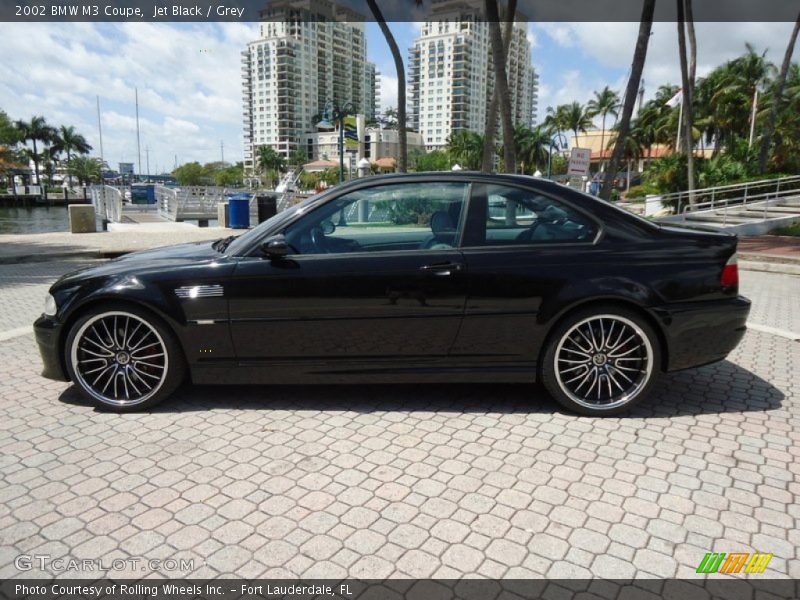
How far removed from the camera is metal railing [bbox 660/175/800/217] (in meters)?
21.2

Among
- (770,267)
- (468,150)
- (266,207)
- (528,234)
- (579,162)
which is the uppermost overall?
(468,150)

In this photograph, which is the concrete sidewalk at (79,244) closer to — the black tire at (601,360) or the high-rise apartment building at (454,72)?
the black tire at (601,360)

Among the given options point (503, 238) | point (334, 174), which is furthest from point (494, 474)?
point (334, 174)

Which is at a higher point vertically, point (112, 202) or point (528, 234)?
point (112, 202)

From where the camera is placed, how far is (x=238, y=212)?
19.4 m

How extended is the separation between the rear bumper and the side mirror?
97.5 inches

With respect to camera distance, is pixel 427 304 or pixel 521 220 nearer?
pixel 427 304

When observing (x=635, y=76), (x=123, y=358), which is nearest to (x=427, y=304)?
(x=123, y=358)

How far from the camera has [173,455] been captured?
3.34m

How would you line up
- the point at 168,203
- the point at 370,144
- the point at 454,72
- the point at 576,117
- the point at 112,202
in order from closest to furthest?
the point at 112,202
the point at 168,203
the point at 576,117
the point at 370,144
the point at 454,72

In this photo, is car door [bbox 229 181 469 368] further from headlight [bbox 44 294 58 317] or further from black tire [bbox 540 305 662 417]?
headlight [bbox 44 294 58 317]

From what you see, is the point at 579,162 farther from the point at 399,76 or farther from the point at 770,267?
the point at 399,76

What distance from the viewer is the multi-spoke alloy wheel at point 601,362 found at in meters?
3.83

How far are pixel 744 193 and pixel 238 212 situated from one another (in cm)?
1863
